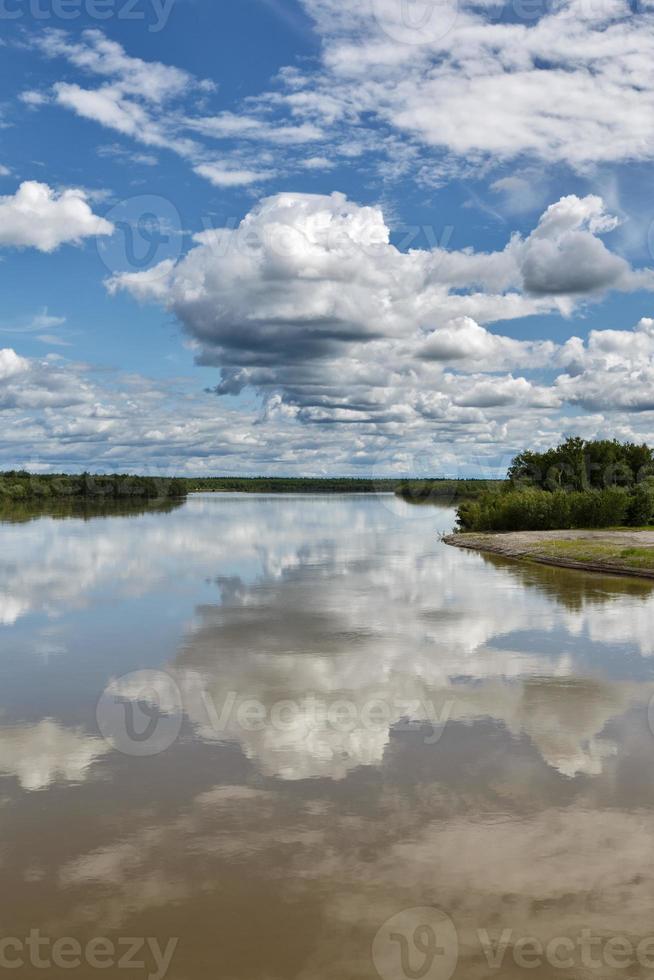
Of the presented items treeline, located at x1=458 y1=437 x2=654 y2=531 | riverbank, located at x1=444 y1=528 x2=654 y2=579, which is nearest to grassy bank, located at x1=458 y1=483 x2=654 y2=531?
treeline, located at x1=458 y1=437 x2=654 y2=531

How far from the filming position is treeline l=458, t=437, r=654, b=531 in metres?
65.1

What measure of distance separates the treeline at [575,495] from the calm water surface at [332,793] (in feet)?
132

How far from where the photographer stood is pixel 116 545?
182ft

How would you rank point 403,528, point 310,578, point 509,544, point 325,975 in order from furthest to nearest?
point 403,528 < point 509,544 < point 310,578 < point 325,975

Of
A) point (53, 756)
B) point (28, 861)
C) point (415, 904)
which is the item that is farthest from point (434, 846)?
point (53, 756)

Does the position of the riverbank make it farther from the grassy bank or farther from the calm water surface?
the calm water surface

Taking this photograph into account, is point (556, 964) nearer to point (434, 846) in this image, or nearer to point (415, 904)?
point (415, 904)

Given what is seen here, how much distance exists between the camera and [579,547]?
4794 centimetres

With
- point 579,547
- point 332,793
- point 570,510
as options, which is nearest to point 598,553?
point 579,547

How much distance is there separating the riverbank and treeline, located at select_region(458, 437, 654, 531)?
9.76 feet

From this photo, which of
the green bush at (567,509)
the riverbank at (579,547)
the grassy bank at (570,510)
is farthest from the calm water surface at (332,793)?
the grassy bank at (570,510)

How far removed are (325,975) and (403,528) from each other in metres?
77.6

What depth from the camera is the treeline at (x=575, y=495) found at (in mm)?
65125

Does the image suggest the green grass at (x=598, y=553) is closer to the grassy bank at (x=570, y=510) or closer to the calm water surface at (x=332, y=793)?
the grassy bank at (x=570, y=510)
